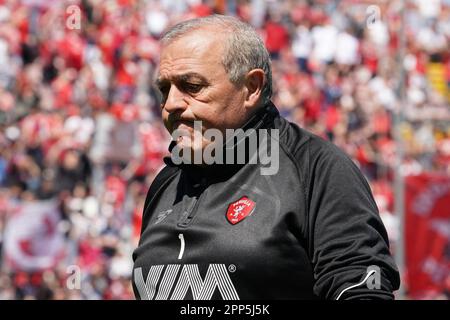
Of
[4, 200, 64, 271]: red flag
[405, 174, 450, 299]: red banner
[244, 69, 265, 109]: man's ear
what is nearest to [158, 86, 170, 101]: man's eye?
[244, 69, 265, 109]: man's ear

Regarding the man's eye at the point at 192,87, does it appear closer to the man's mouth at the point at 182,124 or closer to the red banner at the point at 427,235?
the man's mouth at the point at 182,124

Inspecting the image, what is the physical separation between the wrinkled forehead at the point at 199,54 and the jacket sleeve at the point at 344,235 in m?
0.38

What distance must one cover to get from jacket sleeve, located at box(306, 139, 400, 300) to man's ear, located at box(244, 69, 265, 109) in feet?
0.91

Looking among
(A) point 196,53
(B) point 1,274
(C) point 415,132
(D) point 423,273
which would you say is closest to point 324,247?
(A) point 196,53

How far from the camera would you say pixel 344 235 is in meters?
2.64

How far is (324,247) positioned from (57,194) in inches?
390

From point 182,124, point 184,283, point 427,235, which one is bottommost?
point 427,235

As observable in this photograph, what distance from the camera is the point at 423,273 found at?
10102 millimetres

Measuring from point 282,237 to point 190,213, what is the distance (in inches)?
12.8

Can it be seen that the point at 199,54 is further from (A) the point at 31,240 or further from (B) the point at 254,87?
(A) the point at 31,240

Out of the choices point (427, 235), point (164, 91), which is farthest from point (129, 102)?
point (164, 91)

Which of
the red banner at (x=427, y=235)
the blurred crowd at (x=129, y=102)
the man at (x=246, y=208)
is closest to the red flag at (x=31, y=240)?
the blurred crowd at (x=129, y=102)

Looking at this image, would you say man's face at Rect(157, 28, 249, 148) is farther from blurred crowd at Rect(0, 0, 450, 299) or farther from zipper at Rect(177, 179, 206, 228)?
blurred crowd at Rect(0, 0, 450, 299)
